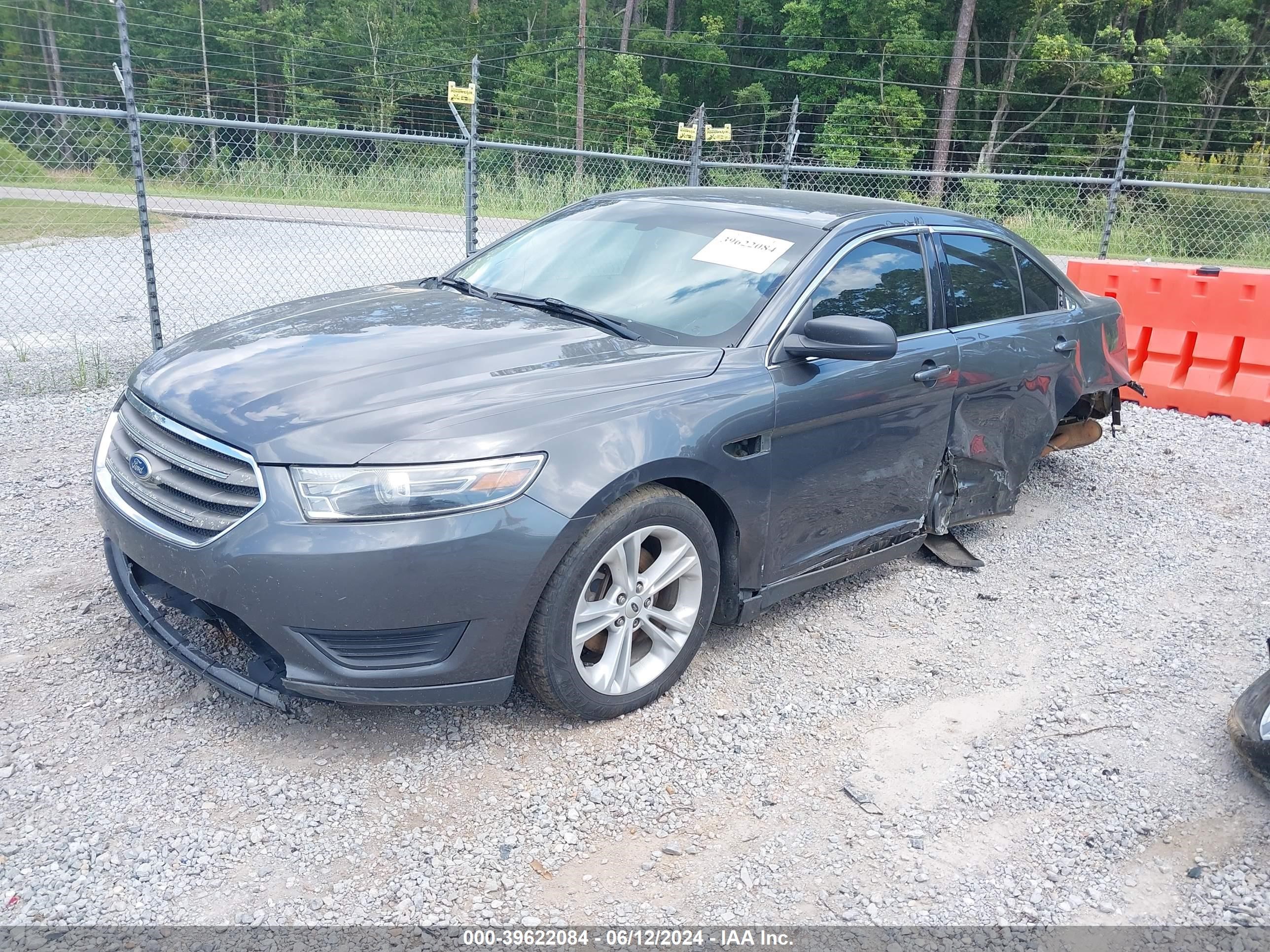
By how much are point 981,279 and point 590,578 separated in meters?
2.71

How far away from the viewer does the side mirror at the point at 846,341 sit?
347cm

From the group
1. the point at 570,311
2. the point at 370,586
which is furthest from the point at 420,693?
the point at 570,311

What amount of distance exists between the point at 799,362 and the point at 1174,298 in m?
5.38

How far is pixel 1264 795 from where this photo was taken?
3139mm

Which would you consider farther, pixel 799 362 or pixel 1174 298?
pixel 1174 298

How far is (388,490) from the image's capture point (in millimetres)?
2725

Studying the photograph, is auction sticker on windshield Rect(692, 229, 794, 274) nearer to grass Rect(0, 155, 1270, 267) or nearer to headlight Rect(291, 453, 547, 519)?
headlight Rect(291, 453, 547, 519)

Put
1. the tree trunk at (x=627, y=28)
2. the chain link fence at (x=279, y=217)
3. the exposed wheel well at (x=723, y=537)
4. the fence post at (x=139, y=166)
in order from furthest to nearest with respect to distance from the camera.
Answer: the tree trunk at (x=627, y=28) → the chain link fence at (x=279, y=217) → the fence post at (x=139, y=166) → the exposed wheel well at (x=723, y=537)

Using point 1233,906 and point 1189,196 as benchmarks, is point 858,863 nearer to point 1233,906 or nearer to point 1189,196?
point 1233,906

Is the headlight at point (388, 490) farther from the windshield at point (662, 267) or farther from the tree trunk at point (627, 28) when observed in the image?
the tree trunk at point (627, 28)

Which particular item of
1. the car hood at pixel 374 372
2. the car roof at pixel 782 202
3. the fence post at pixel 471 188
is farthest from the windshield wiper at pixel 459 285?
the fence post at pixel 471 188

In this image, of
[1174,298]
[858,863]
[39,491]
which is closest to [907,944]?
[858,863]

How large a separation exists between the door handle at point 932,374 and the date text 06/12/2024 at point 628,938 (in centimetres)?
240

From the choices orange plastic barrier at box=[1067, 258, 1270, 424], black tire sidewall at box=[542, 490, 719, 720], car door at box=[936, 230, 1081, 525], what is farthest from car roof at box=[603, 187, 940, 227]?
orange plastic barrier at box=[1067, 258, 1270, 424]
